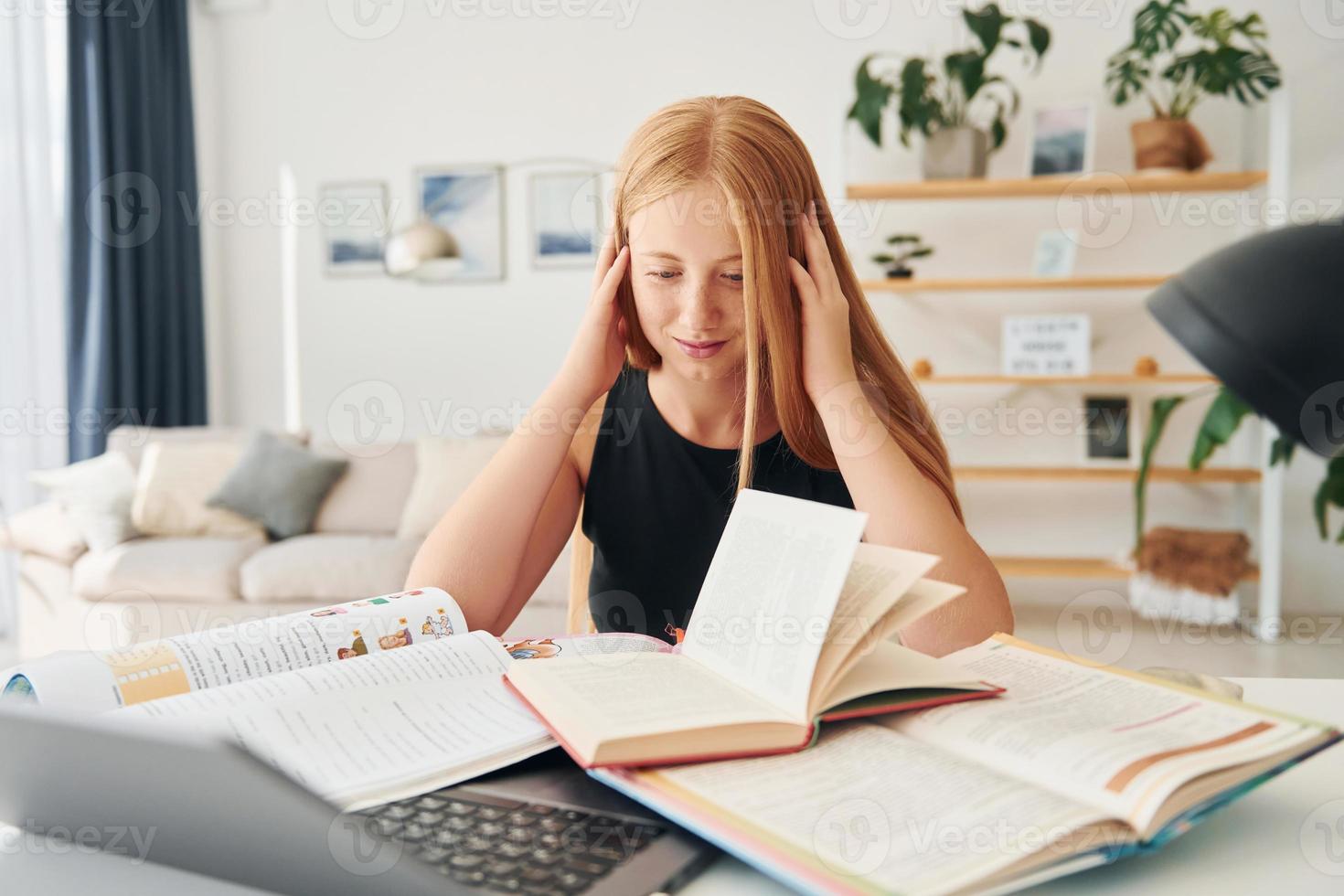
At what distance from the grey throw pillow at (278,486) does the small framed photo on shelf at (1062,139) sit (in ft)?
9.35

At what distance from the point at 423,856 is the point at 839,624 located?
28 cm

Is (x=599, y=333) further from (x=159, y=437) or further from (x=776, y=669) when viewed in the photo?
(x=159, y=437)

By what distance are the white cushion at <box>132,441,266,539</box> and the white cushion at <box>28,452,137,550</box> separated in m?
0.06

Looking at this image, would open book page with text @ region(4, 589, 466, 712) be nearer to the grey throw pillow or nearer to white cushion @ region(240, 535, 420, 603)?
white cushion @ region(240, 535, 420, 603)

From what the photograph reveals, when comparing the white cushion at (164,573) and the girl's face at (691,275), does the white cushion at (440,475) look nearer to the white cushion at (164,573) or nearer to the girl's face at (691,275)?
the white cushion at (164,573)

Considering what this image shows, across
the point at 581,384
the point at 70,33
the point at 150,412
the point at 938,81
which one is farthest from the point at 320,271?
the point at 581,384

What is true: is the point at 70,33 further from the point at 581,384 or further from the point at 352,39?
the point at 581,384

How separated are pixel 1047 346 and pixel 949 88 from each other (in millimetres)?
1005

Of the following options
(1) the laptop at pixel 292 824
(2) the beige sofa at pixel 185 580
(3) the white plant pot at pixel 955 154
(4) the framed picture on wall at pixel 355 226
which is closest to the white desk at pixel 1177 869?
(1) the laptop at pixel 292 824

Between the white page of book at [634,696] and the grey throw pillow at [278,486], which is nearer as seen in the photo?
the white page of book at [634,696]

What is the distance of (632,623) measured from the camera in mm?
1271

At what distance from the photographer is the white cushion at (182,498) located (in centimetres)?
354

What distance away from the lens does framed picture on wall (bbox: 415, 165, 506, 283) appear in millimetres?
4512

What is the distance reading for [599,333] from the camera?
1189 mm
